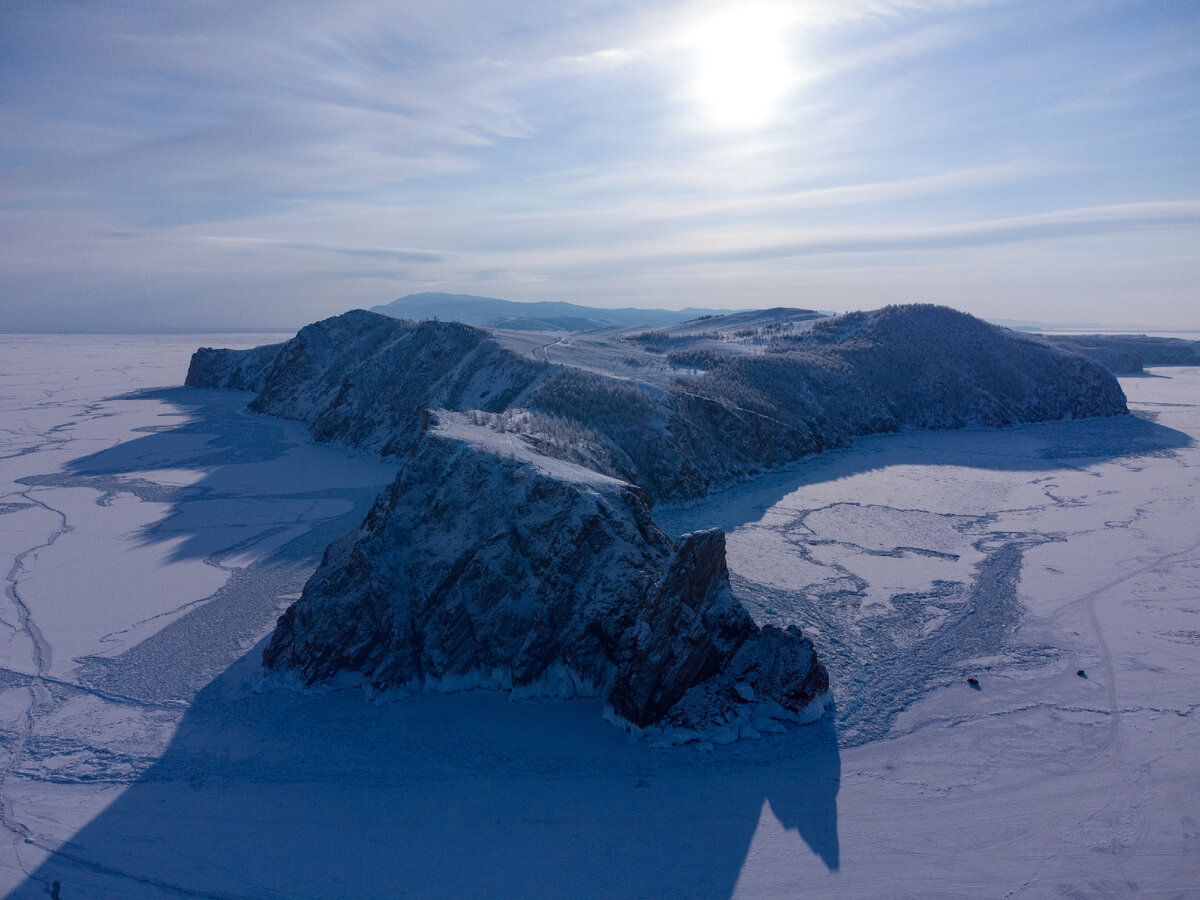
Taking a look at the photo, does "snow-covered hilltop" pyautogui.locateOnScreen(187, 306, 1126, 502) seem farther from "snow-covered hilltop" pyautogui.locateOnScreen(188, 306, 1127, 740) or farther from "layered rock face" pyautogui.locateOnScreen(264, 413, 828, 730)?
"layered rock face" pyautogui.locateOnScreen(264, 413, 828, 730)

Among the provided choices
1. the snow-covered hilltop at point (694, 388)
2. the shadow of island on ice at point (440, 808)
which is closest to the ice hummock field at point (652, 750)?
the shadow of island on ice at point (440, 808)

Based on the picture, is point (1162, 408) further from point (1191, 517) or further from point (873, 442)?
point (1191, 517)

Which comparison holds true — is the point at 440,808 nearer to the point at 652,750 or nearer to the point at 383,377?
the point at 652,750

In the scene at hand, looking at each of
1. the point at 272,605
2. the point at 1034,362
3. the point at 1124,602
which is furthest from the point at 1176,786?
the point at 1034,362

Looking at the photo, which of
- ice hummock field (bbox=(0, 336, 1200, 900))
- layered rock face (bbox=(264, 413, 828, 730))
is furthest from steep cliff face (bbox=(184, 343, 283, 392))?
layered rock face (bbox=(264, 413, 828, 730))

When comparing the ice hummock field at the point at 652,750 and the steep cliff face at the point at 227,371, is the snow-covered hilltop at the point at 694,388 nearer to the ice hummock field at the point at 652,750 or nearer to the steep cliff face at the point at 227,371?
the ice hummock field at the point at 652,750

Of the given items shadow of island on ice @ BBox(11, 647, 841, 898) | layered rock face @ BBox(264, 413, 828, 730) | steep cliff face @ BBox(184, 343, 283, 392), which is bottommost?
shadow of island on ice @ BBox(11, 647, 841, 898)

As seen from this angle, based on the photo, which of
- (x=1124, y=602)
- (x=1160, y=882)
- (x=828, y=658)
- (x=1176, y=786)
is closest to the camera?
(x=1160, y=882)
